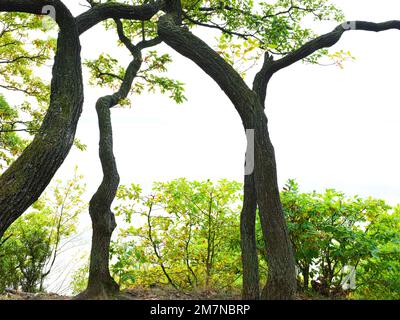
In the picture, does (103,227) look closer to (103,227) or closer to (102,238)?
(103,227)

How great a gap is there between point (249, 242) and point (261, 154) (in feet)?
3.77

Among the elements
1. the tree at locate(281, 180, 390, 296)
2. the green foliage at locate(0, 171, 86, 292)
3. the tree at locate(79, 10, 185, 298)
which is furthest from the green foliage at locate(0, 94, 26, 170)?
the tree at locate(281, 180, 390, 296)

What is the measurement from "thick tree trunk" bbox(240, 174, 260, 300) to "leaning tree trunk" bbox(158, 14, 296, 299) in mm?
406

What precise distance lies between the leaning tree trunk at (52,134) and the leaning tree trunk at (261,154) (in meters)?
1.21

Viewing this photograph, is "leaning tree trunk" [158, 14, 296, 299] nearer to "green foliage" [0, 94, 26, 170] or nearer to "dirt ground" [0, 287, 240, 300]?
"dirt ground" [0, 287, 240, 300]

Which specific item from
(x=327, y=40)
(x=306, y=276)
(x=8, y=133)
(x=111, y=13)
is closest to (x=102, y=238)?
(x=111, y=13)

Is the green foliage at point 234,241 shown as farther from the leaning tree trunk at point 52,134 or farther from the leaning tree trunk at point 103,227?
the leaning tree trunk at point 52,134

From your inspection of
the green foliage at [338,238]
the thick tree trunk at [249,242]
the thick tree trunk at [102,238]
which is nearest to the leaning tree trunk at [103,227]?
the thick tree trunk at [102,238]

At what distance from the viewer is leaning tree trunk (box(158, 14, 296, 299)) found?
13.4 ft

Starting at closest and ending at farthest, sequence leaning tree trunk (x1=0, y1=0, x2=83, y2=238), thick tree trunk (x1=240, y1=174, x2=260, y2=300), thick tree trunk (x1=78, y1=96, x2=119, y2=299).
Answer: leaning tree trunk (x1=0, y1=0, x2=83, y2=238) < thick tree trunk (x1=240, y1=174, x2=260, y2=300) < thick tree trunk (x1=78, y1=96, x2=119, y2=299)

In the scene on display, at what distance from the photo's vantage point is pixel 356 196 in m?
6.07

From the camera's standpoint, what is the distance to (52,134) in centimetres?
384

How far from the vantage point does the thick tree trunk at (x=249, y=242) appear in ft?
15.3
